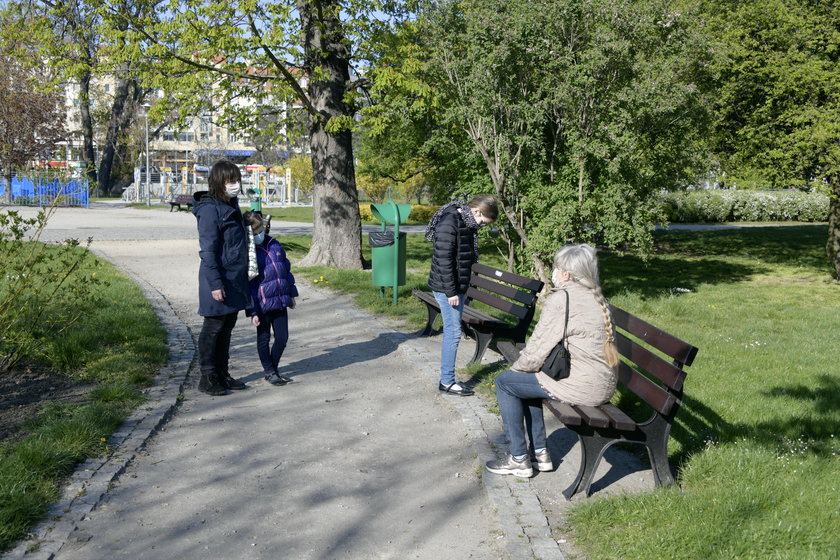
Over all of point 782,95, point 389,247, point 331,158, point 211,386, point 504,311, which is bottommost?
point 211,386

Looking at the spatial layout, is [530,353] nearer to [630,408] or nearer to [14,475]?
[630,408]

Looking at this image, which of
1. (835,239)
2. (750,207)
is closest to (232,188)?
(835,239)

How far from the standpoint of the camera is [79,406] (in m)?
5.71

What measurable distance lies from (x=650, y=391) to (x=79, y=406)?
155 inches

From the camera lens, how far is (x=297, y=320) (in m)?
9.82

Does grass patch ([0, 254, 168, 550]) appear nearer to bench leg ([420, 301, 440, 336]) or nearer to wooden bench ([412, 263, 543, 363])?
bench leg ([420, 301, 440, 336])

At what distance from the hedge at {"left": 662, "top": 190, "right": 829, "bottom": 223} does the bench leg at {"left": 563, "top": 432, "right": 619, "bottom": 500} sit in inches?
1353

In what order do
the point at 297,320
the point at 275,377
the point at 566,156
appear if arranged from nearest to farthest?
the point at 275,377 → the point at 297,320 → the point at 566,156

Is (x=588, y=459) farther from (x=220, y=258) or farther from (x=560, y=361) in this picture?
(x=220, y=258)

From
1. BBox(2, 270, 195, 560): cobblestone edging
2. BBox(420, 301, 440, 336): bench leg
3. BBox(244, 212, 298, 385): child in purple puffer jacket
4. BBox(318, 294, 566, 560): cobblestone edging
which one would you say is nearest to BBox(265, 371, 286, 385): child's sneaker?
BBox(244, 212, 298, 385): child in purple puffer jacket

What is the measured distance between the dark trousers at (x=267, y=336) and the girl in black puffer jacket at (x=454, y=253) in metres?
1.34

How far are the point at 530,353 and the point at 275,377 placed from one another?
9.51 ft

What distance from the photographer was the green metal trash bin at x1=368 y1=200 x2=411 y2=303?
10.1m

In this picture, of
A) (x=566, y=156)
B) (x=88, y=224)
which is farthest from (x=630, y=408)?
(x=88, y=224)
